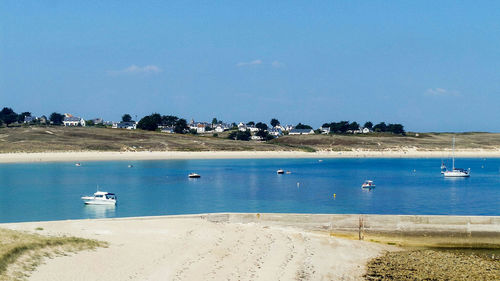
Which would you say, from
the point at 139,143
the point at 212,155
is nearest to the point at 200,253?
the point at 212,155

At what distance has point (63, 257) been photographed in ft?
75.8

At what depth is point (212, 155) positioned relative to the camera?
153500 millimetres

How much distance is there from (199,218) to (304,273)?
13625 millimetres

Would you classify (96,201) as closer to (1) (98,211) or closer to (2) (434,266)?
(1) (98,211)

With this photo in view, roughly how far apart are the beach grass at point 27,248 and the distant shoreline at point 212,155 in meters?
102

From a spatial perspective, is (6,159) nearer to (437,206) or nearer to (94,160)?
(94,160)

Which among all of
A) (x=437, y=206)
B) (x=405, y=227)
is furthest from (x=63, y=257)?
(x=437, y=206)

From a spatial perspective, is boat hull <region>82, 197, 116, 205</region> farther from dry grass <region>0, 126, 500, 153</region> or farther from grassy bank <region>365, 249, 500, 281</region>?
dry grass <region>0, 126, 500, 153</region>

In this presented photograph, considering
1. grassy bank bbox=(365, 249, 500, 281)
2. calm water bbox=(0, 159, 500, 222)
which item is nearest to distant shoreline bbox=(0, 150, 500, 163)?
calm water bbox=(0, 159, 500, 222)

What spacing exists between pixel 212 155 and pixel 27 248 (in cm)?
13095

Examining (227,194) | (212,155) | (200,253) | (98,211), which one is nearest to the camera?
(200,253)

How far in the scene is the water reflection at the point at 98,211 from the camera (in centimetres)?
4669

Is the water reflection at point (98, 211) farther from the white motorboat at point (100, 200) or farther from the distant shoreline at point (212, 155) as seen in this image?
the distant shoreline at point (212, 155)

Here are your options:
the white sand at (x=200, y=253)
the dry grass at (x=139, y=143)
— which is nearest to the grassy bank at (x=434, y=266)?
the white sand at (x=200, y=253)
